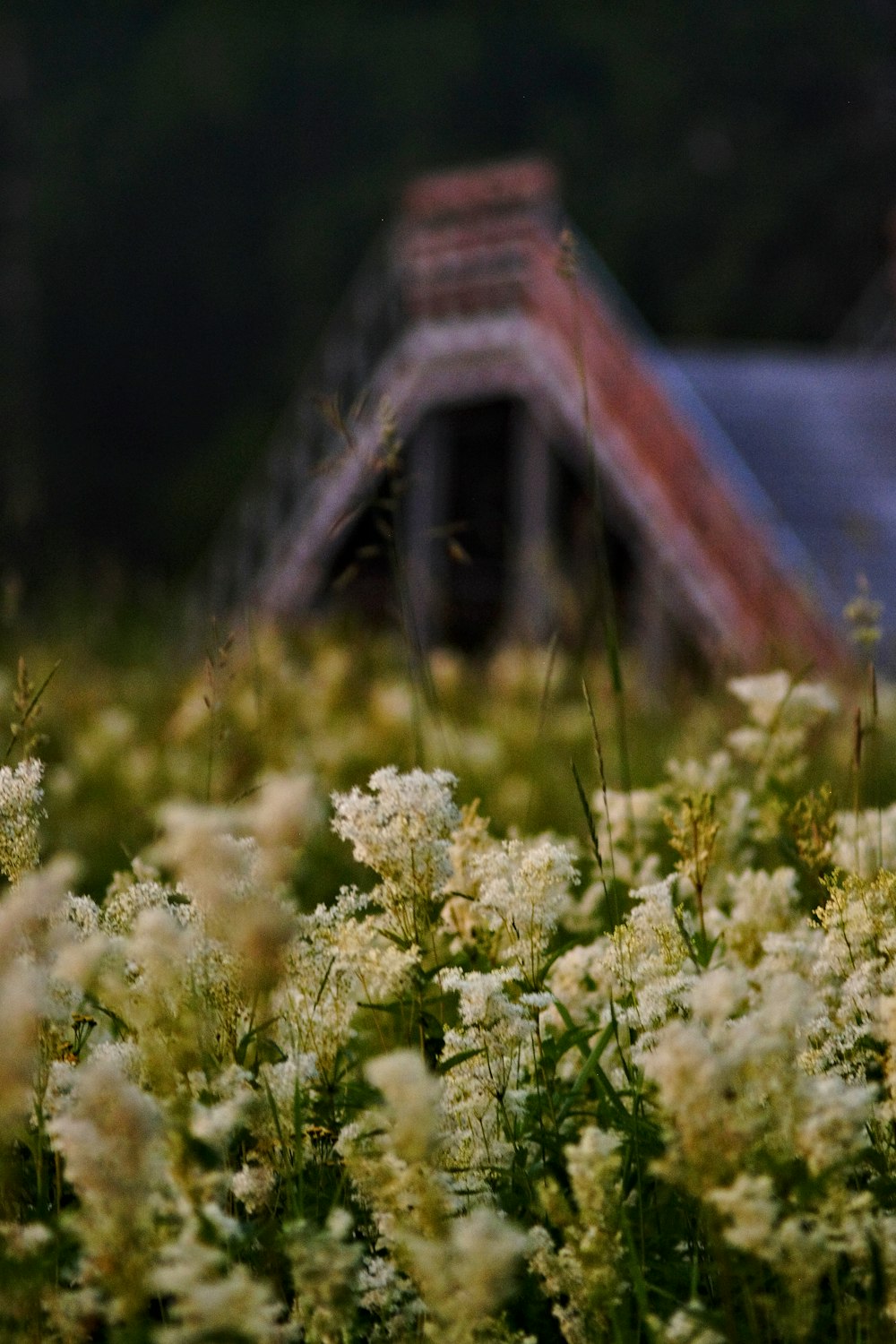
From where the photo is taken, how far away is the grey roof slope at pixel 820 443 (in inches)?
377

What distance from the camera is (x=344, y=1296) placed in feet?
4.67

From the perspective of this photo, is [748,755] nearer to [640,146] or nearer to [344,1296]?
[344,1296]

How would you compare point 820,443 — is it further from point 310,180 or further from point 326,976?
point 310,180

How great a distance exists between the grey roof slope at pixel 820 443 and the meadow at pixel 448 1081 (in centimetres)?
591

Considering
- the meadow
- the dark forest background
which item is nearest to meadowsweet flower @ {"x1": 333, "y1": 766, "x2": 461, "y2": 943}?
the meadow

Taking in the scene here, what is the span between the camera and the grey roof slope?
9578mm

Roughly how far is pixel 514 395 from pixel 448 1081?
10.2 m

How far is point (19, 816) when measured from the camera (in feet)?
5.83

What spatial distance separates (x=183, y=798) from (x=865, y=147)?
30335mm

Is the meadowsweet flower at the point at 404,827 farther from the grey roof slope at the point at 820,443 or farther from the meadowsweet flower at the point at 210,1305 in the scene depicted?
the grey roof slope at the point at 820,443

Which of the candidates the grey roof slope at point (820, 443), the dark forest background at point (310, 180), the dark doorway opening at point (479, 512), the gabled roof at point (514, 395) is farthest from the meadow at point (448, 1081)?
the dark forest background at point (310, 180)

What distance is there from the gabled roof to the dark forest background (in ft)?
57.3

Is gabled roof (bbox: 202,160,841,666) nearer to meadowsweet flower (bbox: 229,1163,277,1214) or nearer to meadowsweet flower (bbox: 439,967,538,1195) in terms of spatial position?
meadowsweet flower (bbox: 439,967,538,1195)

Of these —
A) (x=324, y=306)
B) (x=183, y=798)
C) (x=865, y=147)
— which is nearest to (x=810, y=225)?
(x=865, y=147)
